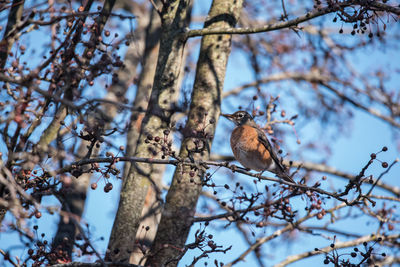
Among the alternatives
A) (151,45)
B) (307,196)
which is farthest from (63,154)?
(151,45)

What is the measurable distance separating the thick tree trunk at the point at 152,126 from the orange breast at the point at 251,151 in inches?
49.0

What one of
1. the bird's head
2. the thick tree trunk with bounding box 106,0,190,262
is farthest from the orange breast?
the thick tree trunk with bounding box 106,0,190,262

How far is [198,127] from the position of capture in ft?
15.9

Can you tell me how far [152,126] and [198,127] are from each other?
53 centimetres

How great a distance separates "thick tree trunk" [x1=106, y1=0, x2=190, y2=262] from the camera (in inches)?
172

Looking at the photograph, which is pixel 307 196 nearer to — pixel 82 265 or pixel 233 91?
pixel 82 265

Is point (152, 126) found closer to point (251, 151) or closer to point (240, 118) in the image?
→ point (251, 151)

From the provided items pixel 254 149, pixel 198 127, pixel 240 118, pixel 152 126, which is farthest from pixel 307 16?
pixel 240 118

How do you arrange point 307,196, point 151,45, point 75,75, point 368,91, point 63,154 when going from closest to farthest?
point 63,154, point 75,75, point 307,196, point 151,45, point 368,91

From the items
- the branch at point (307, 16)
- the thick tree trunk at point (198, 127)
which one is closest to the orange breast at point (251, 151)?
the thick tree trunk at point (198, 127)

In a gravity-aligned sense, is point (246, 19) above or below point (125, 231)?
above

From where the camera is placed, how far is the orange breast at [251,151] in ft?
18.3

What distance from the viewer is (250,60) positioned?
1011cm

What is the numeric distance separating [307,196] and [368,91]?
247 inches
